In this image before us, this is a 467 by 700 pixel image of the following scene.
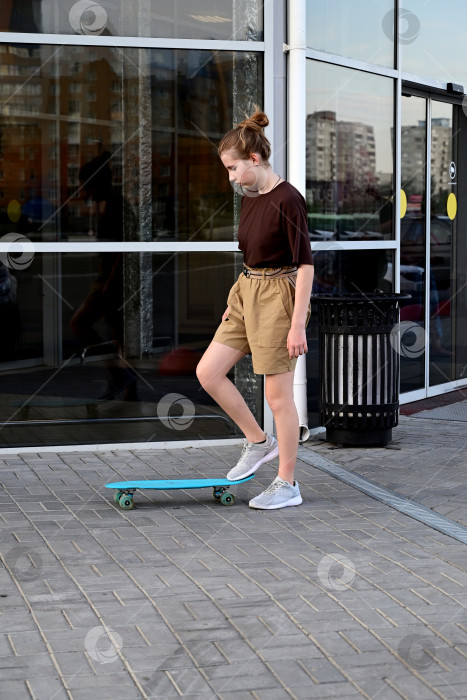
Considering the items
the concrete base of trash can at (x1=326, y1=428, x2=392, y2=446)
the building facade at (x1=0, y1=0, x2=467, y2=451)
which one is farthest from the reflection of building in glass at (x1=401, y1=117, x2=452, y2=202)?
the concrete base of trash can at (x1=326, y1=428, x2=392, y2=446)

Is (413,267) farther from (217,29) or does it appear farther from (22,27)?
(22,27)

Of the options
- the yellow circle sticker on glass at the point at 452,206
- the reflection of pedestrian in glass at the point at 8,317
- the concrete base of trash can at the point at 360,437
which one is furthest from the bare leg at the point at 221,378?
the yellow circle sticker on glass at the point at 452,206

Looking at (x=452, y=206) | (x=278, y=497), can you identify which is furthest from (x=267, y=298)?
(x=452, y=206)

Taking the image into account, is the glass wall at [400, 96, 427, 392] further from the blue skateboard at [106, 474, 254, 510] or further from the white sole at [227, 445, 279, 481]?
the blue skateboard at [106, 474, 254, 510]

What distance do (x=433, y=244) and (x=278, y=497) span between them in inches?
193

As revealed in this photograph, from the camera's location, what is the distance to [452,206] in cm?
1048

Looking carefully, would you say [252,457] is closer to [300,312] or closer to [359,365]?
[300,312]

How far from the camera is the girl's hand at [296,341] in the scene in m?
5.70

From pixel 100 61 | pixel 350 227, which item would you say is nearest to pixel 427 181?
pixel 350 227

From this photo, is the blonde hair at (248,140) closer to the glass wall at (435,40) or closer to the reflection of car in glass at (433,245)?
the glass wall at (435,40)

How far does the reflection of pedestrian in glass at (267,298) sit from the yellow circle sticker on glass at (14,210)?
1926 millimetres

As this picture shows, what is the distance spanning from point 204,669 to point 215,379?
2459 mm

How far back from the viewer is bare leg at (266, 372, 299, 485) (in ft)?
19.4

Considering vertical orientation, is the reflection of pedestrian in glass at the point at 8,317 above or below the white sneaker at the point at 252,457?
above
